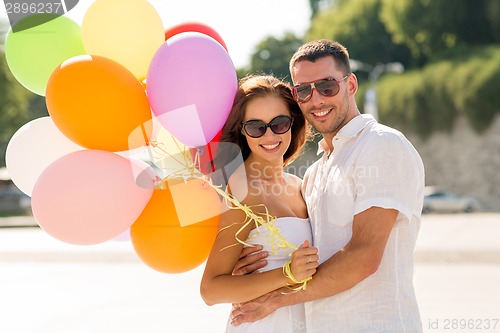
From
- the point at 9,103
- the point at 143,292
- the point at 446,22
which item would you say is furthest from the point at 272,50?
the point at 143,292

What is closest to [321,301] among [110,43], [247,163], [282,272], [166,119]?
[282,272]

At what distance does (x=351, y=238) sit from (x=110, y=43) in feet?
5.33

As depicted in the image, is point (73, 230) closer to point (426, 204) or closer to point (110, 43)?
point (110, 43)

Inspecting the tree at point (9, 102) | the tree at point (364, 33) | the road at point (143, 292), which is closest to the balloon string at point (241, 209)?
the road at point (143, 292)

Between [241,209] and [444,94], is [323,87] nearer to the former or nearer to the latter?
[241,209]

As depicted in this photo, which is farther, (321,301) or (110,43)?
(110,43)

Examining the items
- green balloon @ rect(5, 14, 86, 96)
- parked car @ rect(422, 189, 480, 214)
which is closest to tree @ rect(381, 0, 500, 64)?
parked car @ rect(422, 189, 480, 214)

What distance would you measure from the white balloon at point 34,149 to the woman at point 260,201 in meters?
0.88

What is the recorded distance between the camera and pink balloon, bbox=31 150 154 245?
3.02 meters

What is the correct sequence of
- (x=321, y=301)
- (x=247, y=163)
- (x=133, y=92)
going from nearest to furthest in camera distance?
(x=321, y=301), (x=133, y=92), (x=247, y=163)

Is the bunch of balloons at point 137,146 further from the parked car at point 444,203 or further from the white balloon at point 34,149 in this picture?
the parked car at point 444,203

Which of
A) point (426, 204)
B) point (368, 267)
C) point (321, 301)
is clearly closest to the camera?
point (368, 267)

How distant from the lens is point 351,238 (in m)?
2.81

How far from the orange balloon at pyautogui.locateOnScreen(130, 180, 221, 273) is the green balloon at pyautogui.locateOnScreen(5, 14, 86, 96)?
3.20 feet
